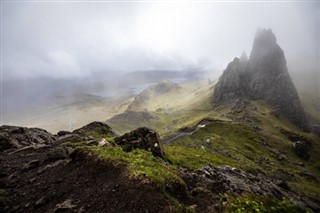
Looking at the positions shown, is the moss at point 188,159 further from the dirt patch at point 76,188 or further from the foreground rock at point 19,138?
the foreground rock at point 19,138

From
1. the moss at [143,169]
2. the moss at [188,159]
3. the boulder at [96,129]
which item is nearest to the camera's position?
the moss at [143,169]

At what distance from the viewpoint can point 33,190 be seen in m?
31.3

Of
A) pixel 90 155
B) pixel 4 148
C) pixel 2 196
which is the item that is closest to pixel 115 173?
pixel 90 155

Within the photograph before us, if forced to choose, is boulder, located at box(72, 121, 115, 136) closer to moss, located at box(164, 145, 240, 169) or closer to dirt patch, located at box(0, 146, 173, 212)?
moss, located at box(164, 145, 240, 169)

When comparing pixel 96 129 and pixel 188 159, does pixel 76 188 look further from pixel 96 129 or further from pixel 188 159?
pixel 96 129

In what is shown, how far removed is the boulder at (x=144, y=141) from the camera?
47.1 metres

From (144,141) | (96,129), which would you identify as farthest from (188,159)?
(96,129)

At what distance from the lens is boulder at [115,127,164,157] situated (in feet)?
154

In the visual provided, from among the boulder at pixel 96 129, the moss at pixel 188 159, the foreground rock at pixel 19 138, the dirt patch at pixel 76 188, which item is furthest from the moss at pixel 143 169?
the boulder at pixel 96 129

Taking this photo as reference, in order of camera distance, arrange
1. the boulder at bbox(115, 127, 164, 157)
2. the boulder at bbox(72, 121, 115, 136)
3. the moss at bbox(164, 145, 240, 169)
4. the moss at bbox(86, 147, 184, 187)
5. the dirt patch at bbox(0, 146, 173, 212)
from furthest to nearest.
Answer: the boulder at bbox(72, 121, 115, 136) → the moss at bbox(164, 145, 240, 169) → the boulder at bbox(115, 127, 164, 157) → the moss at bbox(86, 147, 184, 187) → the dirt patch at bbox(0, 146, 173, 212)

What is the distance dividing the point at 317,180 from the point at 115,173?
595 ft

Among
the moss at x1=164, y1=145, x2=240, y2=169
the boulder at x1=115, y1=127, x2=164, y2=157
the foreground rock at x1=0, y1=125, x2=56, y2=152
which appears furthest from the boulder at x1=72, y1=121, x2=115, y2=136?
the boulder at x1=115, y1=127, x2=164, y2=157

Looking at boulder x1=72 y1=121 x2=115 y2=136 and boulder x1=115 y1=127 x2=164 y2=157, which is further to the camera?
boulder x1=72 y1=121 x2=115 y2=136

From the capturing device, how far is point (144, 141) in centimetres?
4828
